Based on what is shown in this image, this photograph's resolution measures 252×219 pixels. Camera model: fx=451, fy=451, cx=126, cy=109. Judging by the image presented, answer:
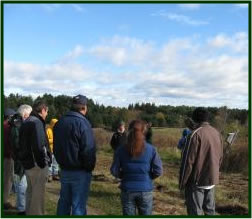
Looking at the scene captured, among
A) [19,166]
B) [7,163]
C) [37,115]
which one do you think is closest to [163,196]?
[7,163]

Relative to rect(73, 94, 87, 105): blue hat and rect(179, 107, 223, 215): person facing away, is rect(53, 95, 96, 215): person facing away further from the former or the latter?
rect(179, 107, 223, 215): person facing away

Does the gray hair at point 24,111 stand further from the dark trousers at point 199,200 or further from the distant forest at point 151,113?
the distant forest at point 151,113

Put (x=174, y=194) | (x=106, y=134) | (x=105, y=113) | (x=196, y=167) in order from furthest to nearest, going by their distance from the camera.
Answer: (x=106, y=134), (x=105, y=113), (x=174, y=194), (x=196, y=167)

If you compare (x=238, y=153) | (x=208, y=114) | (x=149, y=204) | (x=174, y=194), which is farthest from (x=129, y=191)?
(x=238, y=153)

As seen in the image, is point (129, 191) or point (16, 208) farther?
point (16, 208)

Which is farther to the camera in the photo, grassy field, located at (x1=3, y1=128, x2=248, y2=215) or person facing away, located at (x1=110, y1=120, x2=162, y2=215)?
grassy field, located at (x1=3, y1=128, x2=248, y2=215)

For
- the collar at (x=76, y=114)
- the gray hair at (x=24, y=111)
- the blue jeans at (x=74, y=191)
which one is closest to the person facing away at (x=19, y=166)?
the gray hair at (x=24, y=111)

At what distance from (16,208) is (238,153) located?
34.8ft

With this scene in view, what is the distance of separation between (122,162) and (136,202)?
49 centimetres

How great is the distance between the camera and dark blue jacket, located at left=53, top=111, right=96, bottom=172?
5.53m

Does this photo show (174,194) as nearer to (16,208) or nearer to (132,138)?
(16,208)

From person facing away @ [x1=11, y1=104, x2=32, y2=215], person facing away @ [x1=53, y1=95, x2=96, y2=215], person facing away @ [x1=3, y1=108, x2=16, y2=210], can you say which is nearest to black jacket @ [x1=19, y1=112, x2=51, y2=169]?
person facing away @ [x1=53, y1=95, x2=96, y2=215]

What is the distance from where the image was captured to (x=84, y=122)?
18.5ft

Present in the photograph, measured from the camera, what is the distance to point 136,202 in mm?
5203
